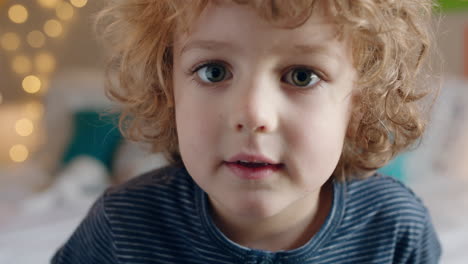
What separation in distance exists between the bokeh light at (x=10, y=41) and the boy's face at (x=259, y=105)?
2.28 metres

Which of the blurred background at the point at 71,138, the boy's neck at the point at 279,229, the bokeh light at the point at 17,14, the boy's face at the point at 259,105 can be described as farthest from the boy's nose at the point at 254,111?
the bokeh light at the point at 17,14

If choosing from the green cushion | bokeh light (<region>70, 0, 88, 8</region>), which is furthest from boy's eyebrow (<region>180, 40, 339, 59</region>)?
bokeh light (<region>70, 0, 88, 8</region>)

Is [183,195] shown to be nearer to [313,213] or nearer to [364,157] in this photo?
[313,213]

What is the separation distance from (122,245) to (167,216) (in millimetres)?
95

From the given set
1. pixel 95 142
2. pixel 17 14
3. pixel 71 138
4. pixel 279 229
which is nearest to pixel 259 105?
pixel 279 229

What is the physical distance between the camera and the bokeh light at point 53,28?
268 cm

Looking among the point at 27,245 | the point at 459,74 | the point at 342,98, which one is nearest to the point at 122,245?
the point at 342,98

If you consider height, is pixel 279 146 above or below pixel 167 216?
above

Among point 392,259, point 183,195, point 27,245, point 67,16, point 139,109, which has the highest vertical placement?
point 67,16

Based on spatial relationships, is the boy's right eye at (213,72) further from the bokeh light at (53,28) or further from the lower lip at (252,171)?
the bokeh light at (53,28)

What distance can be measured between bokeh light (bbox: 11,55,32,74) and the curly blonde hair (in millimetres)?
1939

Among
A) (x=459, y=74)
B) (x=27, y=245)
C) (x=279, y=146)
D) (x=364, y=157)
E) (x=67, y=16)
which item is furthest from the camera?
(x=67, y=16)

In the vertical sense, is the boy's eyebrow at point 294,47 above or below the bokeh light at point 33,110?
above

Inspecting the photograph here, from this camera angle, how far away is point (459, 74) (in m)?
2.31
